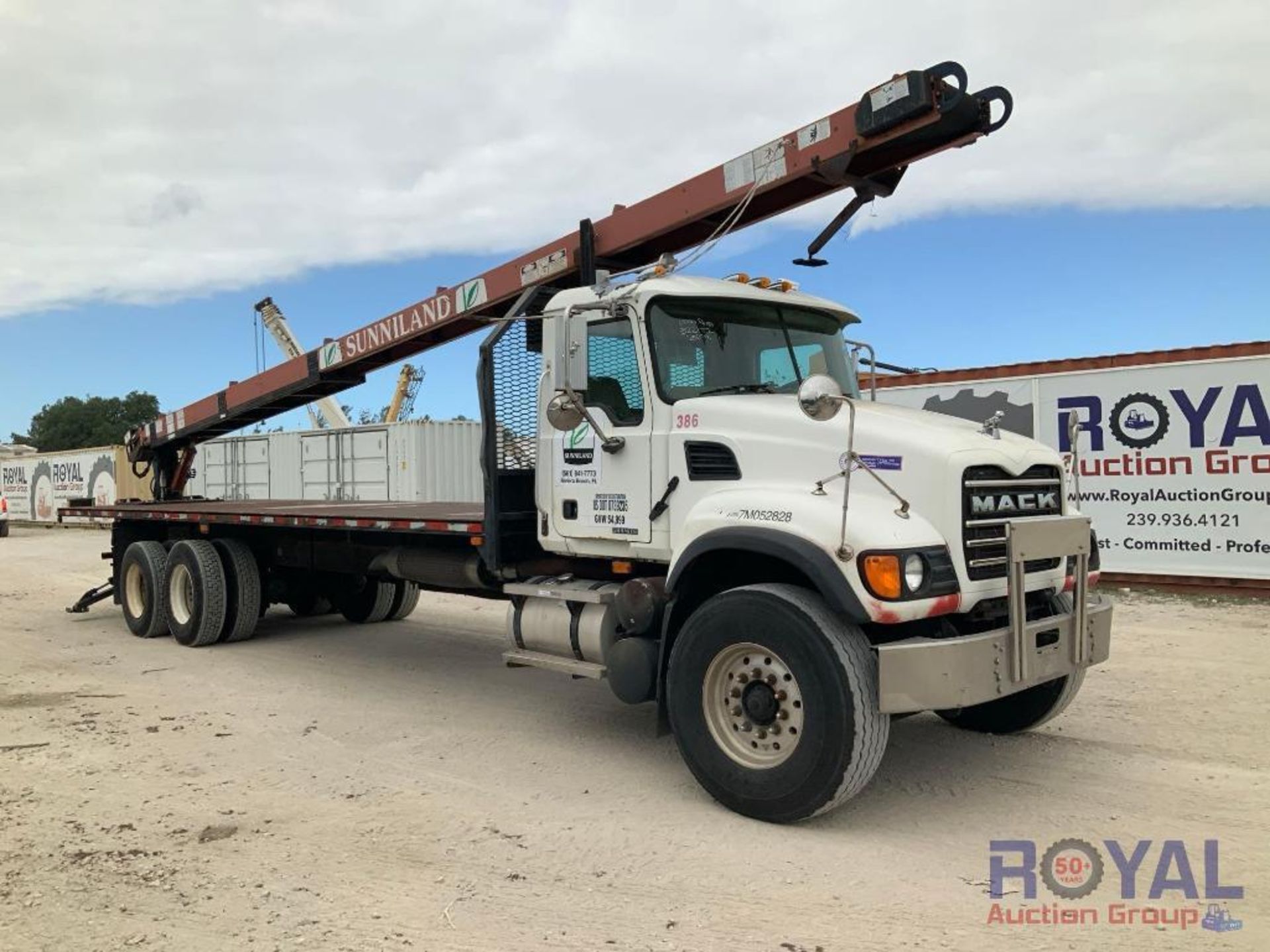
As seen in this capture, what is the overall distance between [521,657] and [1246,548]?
9.72 metres

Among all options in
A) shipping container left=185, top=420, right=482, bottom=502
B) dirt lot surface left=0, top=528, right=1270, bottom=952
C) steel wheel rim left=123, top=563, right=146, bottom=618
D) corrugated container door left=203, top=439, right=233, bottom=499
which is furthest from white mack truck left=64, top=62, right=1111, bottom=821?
corrugated container door left=203, top=439, right=233, bottom=499

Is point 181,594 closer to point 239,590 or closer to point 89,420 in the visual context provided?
point 239,590

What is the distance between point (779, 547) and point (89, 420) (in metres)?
85.2

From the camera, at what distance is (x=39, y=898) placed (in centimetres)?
387

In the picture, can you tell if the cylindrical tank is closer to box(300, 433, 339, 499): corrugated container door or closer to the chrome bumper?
the chrome bumper

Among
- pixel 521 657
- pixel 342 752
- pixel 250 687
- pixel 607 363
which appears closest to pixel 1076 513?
pixel 607 363

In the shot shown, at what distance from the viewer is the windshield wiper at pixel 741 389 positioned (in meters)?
5.57

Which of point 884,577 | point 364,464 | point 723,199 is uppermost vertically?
point 723,199

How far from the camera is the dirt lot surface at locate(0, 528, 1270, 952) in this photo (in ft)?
11.9

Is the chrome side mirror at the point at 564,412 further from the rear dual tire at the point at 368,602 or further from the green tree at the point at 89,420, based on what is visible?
the green tree at the point at 89,420

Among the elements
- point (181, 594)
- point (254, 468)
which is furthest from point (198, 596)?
point (254, 468)

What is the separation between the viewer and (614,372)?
5.83 meters

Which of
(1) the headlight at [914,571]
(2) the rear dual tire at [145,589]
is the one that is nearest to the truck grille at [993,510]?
(1) the headlight at [914,571]

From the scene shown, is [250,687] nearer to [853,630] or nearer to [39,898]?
[39,898]
